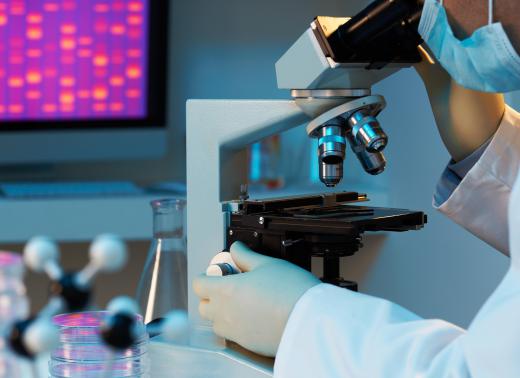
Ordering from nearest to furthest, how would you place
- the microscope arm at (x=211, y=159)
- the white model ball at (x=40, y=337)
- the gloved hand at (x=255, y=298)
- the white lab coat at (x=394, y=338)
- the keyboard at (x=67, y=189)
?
the white model ball at (x=40, y=337) < the white lab coat at (x=394, y=338) < the gloved hand at (x=255, y=298) < the microscope arm at (x=211, y=159) < the keyboard at (x=67, y=189)

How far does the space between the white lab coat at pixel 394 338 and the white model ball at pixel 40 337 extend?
0.41 m

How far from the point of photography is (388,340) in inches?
30.5

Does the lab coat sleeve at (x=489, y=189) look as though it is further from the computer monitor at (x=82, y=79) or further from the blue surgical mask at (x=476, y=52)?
the computer monitor at (x=82, y=79)

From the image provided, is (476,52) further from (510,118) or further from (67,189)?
(67,189)

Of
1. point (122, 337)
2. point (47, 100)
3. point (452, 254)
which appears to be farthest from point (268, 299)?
point (47, 100)

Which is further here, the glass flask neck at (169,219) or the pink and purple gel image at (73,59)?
the pink and purple gel image at (73,59)

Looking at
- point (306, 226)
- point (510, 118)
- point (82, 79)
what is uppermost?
point (82, 79)

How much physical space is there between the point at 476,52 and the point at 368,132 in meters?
0.14

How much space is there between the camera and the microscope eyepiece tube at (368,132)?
89cm

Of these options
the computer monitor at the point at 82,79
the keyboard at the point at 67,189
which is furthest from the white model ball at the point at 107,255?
the computer monitor at the point at 82,79

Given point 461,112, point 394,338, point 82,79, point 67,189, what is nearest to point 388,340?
point 394,338

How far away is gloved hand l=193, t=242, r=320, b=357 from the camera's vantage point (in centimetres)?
87

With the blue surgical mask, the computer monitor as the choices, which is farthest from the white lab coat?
the computer monitor

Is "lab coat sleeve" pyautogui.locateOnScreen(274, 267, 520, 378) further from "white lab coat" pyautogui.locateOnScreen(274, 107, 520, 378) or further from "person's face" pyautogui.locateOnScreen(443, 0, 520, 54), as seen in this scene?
"person's face" pyautogui.locateOnScreen(443, 0, 520, 54)
